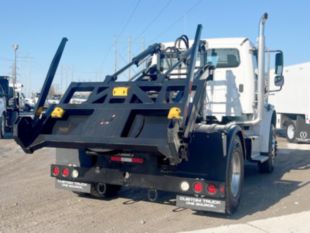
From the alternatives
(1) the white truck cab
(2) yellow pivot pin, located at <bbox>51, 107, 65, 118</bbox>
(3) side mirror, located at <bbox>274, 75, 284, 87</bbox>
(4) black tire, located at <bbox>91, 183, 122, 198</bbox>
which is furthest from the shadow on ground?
(3) side mirror, located at <bbox>274, 75, 284, 87</bbox>

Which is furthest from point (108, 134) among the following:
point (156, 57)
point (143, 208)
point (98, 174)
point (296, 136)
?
point (296, 136)

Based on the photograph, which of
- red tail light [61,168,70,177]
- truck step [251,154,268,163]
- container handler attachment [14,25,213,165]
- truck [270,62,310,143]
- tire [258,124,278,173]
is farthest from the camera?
truck [270,62,310,143]

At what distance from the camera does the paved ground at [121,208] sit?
5.43 metres

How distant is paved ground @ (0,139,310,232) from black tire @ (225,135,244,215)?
207mm

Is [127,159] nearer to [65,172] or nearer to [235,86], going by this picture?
[65,172]

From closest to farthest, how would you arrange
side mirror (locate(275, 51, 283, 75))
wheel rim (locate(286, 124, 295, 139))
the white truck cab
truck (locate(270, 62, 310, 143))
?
the white truck cab → side mirror (locate(275, 51, 283, 75)) → truck (locate(270, 62, 310, 143)) → wheel rim (locate(286, 124, 295, 139))

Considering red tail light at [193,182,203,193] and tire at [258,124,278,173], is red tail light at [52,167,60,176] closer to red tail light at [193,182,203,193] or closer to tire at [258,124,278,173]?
red tail light at [193,182,203,193]

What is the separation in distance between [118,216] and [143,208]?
56cm

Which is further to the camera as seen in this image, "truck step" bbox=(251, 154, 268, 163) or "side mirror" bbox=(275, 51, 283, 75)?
"side mirror" bbox=(275, 51, 283, 75)

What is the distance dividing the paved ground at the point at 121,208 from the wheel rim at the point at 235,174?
1.15 feet

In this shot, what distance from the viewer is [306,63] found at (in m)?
17.7

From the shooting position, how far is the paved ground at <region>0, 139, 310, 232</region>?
5.43 metres

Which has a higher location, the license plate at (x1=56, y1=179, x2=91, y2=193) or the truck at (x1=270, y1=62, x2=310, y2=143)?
the truck at (x1=270, y1=62, x2=310, y2=143)

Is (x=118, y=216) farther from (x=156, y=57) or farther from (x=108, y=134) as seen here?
(x=156, y=57)
